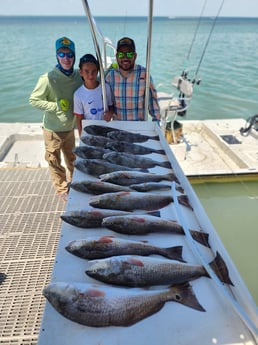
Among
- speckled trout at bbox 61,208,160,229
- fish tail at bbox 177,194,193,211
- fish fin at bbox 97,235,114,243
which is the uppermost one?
fish fin at bbox 97,235,114,243

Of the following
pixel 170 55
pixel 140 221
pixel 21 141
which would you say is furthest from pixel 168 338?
pixel 170 55

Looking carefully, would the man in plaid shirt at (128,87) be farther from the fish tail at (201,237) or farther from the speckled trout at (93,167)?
the fish tail at (201,237)

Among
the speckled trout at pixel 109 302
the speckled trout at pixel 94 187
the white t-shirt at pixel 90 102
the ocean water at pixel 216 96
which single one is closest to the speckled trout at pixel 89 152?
the speckled trout at pixel 94 187

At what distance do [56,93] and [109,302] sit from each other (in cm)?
255

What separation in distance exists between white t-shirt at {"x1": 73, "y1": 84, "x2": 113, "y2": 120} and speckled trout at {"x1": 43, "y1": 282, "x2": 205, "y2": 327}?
2.10 m

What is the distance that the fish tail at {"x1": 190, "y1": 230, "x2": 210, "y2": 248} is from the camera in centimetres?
163

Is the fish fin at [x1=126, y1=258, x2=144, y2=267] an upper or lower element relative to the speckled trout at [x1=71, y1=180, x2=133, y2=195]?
upper

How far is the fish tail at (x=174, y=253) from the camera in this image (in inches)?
61.2

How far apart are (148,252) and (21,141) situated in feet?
20.8

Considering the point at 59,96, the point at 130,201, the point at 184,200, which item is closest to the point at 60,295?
the point at 130,201

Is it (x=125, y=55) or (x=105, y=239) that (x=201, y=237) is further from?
(x=125, y=55)

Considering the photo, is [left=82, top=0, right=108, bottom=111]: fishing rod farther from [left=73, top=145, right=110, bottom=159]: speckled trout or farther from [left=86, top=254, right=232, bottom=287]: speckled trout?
[left=86, top=254, right=232, bottom=287]: speckled trout

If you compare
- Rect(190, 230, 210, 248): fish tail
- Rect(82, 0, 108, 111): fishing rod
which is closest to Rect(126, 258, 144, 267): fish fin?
Rect(190, 230, 210, 248): fish tail

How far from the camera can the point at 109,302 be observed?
130cm
